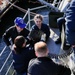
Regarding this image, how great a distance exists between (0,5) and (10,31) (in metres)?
10.8

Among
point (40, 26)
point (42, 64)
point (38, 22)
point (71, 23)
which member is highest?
point (71, 23)

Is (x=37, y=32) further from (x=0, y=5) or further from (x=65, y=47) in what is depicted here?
(x=0, y=5)

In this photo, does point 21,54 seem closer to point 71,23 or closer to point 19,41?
point 19,41

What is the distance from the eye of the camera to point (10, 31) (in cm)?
388

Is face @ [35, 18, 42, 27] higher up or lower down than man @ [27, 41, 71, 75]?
lower down

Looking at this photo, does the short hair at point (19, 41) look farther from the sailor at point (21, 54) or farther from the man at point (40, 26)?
the man at point (40, 26)

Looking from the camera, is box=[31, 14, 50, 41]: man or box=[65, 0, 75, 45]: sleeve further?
box=[31, 14, 50, 41]: man

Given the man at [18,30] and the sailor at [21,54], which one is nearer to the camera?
the sailor at [21,54]

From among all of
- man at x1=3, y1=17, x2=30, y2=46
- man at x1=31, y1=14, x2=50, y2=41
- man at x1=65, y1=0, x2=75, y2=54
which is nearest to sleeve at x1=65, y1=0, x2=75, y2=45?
man at x1=65, y1=0, x2=75, y2=54

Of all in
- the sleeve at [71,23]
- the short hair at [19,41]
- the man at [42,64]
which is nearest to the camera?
the man at [42,64]

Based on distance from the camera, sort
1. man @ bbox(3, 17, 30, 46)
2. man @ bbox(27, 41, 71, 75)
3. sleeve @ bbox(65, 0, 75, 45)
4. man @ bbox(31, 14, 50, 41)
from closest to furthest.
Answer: man @ bbox(27, 41, 71, 75) → sleeve @ bbox(65, 0, 75, 45) → man @ bbox(3, 17, 30, 46) → man @ bbox(31, 14, 50, 41)

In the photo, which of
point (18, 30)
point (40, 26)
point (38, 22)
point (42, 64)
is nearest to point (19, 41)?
point (42, 64)

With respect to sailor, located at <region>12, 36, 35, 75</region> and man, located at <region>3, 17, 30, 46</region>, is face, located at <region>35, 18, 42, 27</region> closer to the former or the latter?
man, located at <region>3, 17, 30, 46</region>

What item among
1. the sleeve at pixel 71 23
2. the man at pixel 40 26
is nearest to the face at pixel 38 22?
the man at pixel 40 26
